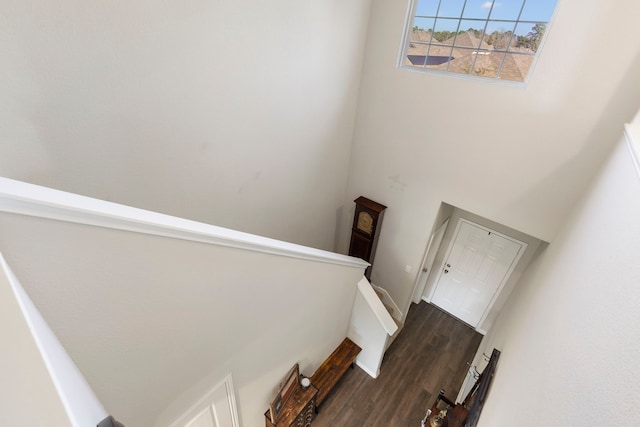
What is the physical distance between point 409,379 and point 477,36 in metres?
4.13

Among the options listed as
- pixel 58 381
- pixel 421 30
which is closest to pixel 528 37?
pixel 421 30

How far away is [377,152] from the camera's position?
3.76 meters

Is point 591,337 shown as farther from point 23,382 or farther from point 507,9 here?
point 507,9

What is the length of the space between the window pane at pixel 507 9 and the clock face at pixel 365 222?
251 centimetres

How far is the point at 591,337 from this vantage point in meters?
0.83

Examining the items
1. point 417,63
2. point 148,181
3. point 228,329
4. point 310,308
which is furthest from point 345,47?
point 228,329

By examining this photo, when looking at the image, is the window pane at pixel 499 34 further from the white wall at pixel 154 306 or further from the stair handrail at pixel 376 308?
the stair handrail at pixel 376 308

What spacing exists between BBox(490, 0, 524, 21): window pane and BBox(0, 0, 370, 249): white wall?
126cm

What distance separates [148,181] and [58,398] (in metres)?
1.79

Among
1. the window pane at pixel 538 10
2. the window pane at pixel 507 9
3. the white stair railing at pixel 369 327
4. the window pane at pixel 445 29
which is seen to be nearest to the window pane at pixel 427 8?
the window pane at pixel 445 29

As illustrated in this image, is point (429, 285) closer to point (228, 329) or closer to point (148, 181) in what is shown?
point (228, 329)

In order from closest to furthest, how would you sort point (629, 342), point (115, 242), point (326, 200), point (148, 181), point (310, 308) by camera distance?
point (629, 342)
point (115, 242)
point (148, 181)
point (310, 308)
point (326, 200)

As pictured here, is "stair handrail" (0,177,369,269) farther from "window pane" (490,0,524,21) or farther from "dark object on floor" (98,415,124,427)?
"window pane" (490,0,524,21)

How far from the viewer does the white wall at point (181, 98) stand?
146 centimetres
